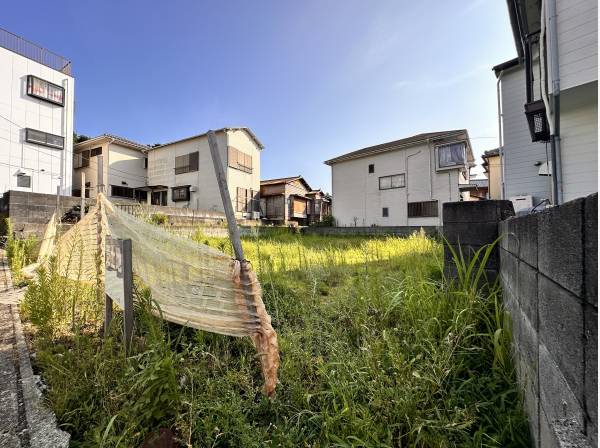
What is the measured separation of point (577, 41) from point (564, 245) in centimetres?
557

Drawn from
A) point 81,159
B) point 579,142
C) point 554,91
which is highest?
point 81,159

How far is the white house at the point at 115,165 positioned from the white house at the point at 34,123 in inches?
107

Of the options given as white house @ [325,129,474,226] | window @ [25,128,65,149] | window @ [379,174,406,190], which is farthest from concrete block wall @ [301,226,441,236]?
window @ [25,128,65,149]

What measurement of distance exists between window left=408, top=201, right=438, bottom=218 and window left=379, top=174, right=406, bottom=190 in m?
1.44

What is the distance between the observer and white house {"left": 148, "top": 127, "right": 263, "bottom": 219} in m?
19.7

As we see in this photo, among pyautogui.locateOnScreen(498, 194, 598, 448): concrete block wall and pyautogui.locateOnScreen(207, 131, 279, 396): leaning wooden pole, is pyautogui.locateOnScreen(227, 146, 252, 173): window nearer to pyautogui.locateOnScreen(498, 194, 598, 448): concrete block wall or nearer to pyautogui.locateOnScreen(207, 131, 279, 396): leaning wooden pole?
pyautogui.locateOnScreen(207, 131, 279, 396): leaning wooden pole

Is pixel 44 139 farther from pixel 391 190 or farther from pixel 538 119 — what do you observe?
pixel 538 119

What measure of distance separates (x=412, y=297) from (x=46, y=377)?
266cm

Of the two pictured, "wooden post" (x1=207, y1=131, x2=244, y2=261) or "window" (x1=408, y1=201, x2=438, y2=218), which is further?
"window" (x1=408, y1=201, x2=438, y2=218)

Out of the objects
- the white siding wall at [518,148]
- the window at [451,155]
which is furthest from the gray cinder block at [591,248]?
the window at [451,155]

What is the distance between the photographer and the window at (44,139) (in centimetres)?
1516

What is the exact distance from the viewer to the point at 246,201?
2172 centimetres

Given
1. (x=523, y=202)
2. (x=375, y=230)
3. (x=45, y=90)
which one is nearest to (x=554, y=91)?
(x=523, y=202)

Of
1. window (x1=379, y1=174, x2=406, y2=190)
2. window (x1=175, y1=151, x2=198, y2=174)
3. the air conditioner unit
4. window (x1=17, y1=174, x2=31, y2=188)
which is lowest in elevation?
the air conditioner unit
